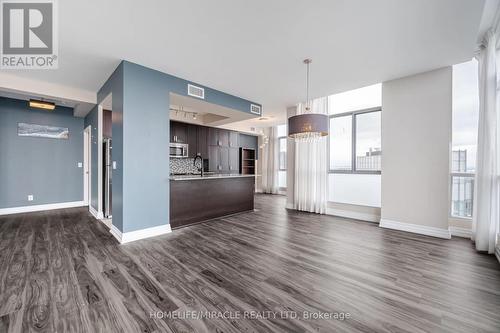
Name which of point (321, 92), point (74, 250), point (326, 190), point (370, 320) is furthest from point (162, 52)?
point (326, 190)

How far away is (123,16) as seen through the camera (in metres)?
2.27

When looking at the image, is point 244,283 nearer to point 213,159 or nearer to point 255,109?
point 255,109

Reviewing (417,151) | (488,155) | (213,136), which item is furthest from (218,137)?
(488,155)

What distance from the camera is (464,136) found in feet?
11.6

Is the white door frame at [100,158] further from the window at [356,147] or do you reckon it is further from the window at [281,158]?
the window at [281,158]

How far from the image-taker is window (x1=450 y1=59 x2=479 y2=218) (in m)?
3.46

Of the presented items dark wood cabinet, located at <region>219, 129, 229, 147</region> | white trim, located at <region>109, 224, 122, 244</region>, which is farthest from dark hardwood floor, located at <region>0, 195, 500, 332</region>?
dark wood cabinet, located at <region>219, 129, 229, 147</region>

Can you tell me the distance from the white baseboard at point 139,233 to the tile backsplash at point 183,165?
3.38 meters

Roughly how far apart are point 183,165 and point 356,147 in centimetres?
535

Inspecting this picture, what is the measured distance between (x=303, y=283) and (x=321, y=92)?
407 cm

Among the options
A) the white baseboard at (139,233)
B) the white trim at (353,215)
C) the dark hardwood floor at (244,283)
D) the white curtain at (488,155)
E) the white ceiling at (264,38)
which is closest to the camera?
the dark hardwood floor at (244,283)

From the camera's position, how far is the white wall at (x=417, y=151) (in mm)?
3465

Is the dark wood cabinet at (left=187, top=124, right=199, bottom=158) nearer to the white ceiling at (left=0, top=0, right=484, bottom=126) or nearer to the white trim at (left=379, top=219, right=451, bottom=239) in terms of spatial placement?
the white ceiling at (left=0, top=0, right=484, bottom=126)

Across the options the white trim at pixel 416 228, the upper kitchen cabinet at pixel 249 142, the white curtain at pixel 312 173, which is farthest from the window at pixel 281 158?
the white trim at pixel 416 228
